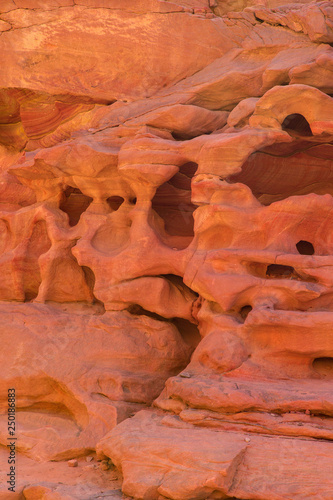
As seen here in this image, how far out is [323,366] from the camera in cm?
484

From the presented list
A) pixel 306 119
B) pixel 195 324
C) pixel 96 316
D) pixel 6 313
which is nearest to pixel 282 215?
pixel 306 119

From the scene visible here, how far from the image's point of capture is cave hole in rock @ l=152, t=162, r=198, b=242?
A: 253 inches

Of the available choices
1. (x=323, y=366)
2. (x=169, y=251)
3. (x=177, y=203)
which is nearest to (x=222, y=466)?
(x=323, y=366)

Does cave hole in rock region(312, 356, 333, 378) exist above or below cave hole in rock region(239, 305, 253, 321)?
below

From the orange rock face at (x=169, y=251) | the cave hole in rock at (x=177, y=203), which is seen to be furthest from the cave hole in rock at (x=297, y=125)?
the cave hole in rock at (x=177, y=203)

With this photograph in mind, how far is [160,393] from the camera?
5.29 metres

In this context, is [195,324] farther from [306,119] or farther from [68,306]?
[306,119]

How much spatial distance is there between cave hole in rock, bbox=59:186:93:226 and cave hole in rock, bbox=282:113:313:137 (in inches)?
101

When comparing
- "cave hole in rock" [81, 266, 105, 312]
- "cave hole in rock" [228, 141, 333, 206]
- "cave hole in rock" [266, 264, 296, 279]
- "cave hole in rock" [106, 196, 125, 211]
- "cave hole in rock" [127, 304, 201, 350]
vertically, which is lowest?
"cave hole in rock" [127, 304, 201, 350]

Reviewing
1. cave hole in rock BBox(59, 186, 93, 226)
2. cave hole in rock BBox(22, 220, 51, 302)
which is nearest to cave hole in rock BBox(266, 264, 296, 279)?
cave hole in rock BBox(59, 186, 93, 226)

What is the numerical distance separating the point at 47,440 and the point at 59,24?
4332 mm

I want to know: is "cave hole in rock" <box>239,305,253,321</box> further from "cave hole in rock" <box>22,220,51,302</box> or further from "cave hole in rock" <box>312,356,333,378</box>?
"cave hole in rock" <box>22,220,51,302</box>

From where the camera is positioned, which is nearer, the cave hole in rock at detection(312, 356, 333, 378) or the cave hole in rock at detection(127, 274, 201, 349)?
the cave hole in rock at detection(312, 356, 333, 378)

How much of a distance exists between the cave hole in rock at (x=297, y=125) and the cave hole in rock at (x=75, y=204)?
2.56 m
